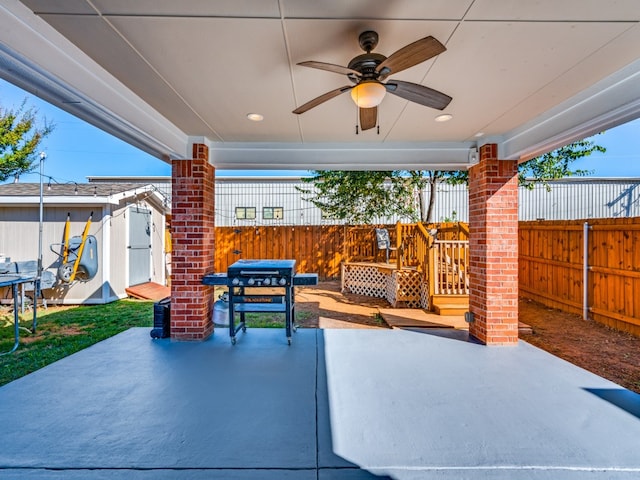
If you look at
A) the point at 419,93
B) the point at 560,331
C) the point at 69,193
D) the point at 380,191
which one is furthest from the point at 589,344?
the point at 69,193

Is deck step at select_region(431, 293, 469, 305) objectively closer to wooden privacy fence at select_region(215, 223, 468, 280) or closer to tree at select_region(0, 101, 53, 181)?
wooden privacy fence at select_region(215, 223, 468, 280)

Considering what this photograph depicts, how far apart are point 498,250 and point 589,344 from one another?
2.13 metres

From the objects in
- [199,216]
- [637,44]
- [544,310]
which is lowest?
[544,310]

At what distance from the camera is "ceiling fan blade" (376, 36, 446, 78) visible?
1.88 meters

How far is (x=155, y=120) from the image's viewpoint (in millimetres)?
3574

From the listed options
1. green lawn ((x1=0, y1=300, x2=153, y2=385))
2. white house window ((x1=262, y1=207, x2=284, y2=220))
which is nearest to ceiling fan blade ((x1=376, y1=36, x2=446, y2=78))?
green lawn ((x1=0, y1=300, x2=153, y2=385))

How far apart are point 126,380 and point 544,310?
7.43 m

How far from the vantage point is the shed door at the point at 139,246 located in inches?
339

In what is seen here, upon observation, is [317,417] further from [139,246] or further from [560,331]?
[139,246]

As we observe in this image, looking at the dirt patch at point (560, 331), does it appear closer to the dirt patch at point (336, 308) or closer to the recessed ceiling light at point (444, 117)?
the dirt patch at point (336, 308)

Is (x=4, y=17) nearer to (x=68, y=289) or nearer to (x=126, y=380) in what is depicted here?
(x=126, y=380)

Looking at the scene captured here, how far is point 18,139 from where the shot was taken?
826 centimetres

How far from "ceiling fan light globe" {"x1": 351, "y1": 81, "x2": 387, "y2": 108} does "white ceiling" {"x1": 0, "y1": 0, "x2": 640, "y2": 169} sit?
0.99 ft

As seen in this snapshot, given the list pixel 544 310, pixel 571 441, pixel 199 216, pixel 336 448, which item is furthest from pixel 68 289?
pixel 544 310
